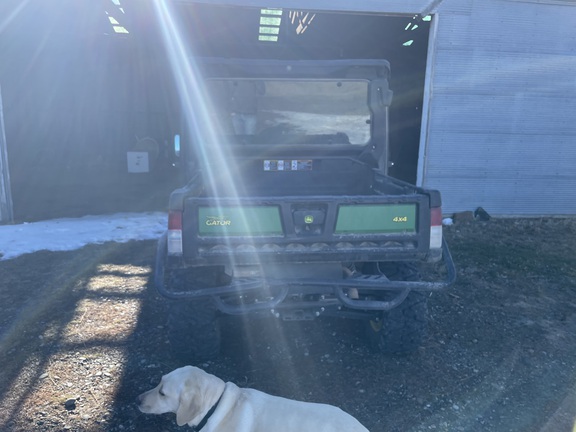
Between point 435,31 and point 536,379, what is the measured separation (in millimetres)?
6410

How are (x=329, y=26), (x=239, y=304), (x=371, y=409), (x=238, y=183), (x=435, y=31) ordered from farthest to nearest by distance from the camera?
(x=329, y=26), (x=435, y=31), (x=238, y=183), (x=239, y=304), (x=371, y=409)

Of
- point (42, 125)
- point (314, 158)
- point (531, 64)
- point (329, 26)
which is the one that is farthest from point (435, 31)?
point (42, 125)

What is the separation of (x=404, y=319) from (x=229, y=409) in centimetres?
181

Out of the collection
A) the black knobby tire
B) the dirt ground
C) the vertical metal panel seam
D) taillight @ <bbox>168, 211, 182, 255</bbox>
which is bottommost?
the dirt ground

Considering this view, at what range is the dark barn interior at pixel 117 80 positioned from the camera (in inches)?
409

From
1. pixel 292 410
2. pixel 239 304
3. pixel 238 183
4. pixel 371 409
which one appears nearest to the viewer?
pixel 292 410

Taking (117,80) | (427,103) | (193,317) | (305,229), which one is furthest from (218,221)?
(117,80)

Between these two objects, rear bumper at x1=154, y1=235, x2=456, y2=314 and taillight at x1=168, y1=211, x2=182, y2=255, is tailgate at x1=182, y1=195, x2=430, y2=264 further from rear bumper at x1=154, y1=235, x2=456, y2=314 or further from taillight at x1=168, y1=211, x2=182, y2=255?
rear bumper at x1=154, y1=235, x2=456, y2=314

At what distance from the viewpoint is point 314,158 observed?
502cm

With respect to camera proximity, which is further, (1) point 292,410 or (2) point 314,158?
(2) point 314,158

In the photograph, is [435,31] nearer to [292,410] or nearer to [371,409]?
[371,409]

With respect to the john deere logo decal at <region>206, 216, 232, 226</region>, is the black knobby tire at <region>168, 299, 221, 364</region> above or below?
below

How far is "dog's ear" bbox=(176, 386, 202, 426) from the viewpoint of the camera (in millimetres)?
2818

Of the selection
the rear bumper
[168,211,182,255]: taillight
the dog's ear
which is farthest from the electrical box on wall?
the dog's ear
